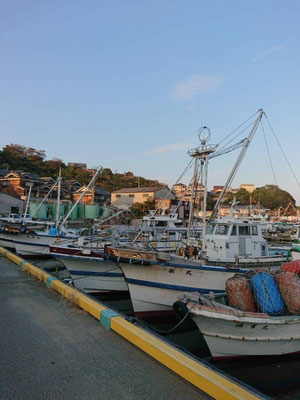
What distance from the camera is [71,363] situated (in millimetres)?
4504

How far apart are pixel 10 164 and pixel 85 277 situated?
180 feet

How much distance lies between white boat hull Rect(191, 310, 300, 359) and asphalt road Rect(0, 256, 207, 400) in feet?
8.68

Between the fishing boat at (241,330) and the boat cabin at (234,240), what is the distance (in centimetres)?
437

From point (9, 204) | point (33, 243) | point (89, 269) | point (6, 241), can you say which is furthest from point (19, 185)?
point (89, 269)

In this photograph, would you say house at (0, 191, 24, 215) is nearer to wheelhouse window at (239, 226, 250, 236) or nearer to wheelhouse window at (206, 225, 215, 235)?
wheelhouse window at (206, 225, 215, 235)

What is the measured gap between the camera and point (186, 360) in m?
4.36

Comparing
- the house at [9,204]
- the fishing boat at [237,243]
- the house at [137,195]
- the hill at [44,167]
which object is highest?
the hill at [44,167]

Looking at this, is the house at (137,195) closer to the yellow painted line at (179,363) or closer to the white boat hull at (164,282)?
the white boat hull at (164,282)

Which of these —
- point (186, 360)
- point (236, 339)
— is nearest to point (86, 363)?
point (186, 360)

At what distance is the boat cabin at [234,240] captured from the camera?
11977 millimetres

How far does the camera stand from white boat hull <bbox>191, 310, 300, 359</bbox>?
702cm

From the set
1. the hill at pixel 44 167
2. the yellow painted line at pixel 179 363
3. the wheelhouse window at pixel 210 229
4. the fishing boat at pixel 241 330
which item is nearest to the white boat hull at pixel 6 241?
the wheelhouse window at pixel 210 229

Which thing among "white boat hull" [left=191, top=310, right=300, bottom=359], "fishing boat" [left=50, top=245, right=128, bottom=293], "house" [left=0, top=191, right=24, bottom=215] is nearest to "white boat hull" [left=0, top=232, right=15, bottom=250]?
"fishing boat" [left=50, top=245, right=128, bottom=293]

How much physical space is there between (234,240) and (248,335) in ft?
17.1
